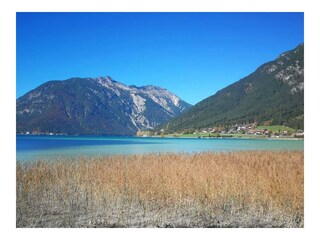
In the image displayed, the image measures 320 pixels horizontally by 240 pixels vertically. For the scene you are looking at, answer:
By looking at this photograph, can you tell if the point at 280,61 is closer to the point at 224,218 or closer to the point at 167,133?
the point at 224,218

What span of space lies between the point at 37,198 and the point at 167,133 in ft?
35.7

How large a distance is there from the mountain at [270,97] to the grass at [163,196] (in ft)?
4.12

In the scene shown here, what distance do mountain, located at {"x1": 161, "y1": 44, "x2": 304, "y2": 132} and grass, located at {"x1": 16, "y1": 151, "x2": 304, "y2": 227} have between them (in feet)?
4.12

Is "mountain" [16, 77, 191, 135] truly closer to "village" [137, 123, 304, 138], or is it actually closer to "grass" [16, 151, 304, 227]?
"village" [137, 123, 304, 138]

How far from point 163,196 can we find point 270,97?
4672 millimetres

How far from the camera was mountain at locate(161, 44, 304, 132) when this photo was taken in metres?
6.95

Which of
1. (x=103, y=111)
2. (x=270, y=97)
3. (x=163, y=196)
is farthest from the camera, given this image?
(x=103, y=111)

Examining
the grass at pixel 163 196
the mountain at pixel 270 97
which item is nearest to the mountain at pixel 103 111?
the mountain at pixel 270 97

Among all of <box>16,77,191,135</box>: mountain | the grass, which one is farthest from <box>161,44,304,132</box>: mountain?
<box>16,77,191,135</box>: mountain

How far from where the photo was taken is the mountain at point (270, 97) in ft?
22.8

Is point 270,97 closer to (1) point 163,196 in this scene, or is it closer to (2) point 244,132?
(2) point 244,132

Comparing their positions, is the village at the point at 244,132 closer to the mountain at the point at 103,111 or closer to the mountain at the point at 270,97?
the mountain at the point at 270,97

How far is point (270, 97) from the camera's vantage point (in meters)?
9.05

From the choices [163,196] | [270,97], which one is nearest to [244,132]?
[270,97]
